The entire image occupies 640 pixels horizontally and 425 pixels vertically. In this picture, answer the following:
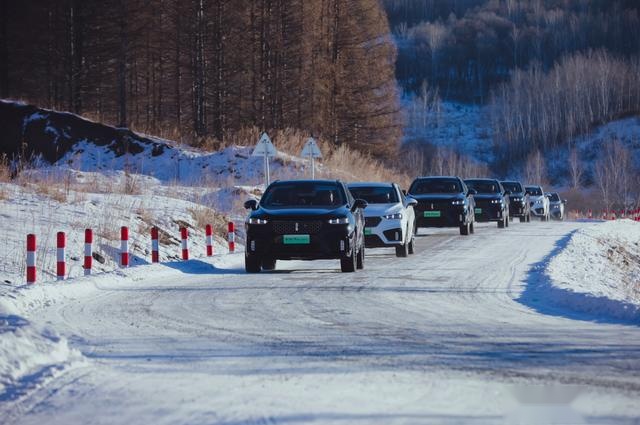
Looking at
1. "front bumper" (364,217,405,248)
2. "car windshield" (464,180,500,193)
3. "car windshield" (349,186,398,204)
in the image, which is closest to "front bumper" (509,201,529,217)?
"car windshield" (464,180,500,193)

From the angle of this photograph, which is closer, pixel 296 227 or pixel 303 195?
pixel 296 227

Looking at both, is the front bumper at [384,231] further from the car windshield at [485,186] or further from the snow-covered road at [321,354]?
the car windshield at [485,186]

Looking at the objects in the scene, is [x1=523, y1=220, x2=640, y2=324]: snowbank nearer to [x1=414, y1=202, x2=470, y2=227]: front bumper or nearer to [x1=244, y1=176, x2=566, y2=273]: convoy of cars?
[x1=244, y1=176, x2=566, y2=273]: convoy of cars

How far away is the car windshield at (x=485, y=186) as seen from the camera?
36381mm

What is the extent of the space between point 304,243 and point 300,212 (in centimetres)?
56

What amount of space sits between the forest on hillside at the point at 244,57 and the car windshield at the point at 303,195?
27436mm

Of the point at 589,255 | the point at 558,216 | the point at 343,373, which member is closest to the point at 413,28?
the point at 558,216

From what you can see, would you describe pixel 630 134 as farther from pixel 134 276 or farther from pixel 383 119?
pixel 134 276

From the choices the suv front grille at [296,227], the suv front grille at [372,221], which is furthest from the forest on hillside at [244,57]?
the suv front grille at [296,227]

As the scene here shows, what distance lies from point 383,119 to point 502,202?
17727mm

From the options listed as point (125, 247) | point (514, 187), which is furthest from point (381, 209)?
point (514, 187)

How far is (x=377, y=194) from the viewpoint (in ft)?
72.8

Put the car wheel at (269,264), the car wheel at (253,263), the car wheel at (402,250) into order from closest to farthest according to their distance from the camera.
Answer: the car wheel at (253,263) < the car wheel at (269,264) < the car wheel at (402,250)

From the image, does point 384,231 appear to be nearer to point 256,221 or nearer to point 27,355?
point 256,221
